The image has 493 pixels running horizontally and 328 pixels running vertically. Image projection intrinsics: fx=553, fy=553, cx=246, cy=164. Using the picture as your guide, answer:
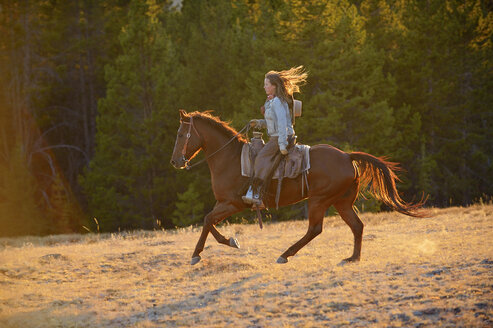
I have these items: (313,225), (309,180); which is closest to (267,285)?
(313,225)

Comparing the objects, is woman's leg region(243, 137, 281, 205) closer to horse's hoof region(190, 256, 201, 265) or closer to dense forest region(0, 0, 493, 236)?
horse's hoof region(190, 256, 201, 265)

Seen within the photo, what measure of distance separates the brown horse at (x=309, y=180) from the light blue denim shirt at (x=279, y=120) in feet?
1.89

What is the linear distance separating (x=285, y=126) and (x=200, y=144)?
1648 mm

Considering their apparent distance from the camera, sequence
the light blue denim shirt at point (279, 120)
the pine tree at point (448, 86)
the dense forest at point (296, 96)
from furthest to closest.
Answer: the pine tree at point (448, 86) → the dense forest at point (296, 96) → the light blue denim shirt at point (279, 120)

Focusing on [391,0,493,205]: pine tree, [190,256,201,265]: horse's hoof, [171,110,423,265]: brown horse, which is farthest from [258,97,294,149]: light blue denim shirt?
[391,0,493,205]: pine tree

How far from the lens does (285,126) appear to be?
8320 mm

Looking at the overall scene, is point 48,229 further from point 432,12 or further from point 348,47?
point 432,12

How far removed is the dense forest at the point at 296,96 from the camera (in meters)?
28.0

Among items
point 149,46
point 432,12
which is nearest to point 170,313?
point 149,46

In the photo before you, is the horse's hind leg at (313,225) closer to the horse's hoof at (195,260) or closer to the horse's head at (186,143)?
the horse's hoof at (195,260)

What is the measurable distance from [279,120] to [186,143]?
5.63 feet

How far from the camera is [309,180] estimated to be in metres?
8.52

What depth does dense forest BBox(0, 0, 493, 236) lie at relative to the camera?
28016 mm

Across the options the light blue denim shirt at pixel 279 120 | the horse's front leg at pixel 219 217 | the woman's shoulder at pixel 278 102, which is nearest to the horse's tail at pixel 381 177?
the light blue denim shirt at pixel 279 120
